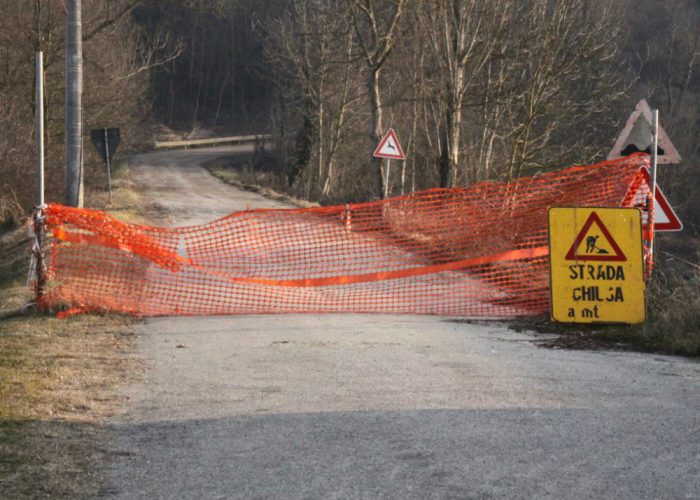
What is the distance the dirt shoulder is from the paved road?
0.66 feet

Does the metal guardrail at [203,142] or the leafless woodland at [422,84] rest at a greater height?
the metal guardrail at [203,142]

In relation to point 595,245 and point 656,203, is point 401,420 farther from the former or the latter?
point 656,203

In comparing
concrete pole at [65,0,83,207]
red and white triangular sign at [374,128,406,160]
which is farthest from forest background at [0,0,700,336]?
concrete pole at [65,0,83,207]

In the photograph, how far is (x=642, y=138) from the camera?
458 inches

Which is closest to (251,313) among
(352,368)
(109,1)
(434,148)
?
(352,368)

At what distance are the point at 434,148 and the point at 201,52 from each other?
6558 centimetres

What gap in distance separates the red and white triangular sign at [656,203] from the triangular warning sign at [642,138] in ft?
1.13

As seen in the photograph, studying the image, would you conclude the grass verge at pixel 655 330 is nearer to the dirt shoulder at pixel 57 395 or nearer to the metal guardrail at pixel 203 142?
the dirt shoulder at pixel 57 395

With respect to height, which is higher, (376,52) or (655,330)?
(376,52)

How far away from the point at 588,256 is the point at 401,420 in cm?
512

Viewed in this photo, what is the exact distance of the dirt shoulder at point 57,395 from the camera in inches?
204

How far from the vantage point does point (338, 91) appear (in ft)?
153

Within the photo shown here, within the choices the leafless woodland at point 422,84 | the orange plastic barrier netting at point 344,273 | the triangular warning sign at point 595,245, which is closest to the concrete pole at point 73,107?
the orange plastic barrier netting at point 344,273

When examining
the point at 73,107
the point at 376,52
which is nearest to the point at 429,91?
the point at 376,52
